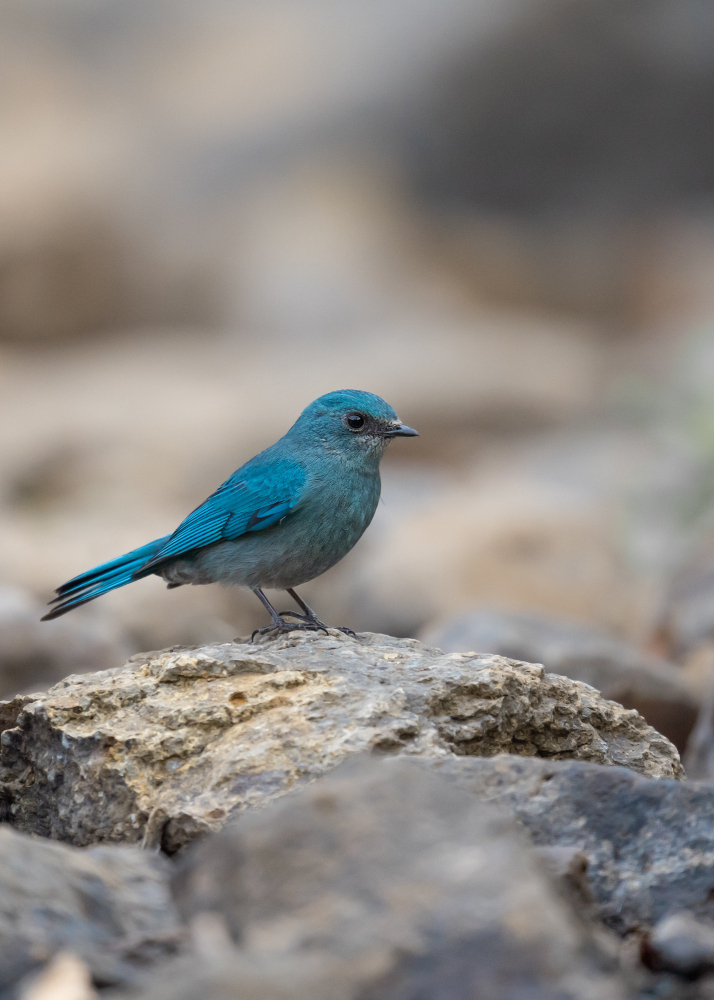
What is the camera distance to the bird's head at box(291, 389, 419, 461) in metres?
5.59

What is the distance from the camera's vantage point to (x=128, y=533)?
11430 millimetres

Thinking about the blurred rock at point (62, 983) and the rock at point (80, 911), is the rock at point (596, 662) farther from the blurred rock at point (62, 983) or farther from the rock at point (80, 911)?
the blurred rock at point (62, 983)

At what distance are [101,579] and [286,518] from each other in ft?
3.43

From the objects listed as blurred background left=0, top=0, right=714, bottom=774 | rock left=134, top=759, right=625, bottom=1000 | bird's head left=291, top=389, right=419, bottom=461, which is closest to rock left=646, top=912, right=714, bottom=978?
rock left=134, top=759, right=625, bottom=1000

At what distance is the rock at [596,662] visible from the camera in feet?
20.9

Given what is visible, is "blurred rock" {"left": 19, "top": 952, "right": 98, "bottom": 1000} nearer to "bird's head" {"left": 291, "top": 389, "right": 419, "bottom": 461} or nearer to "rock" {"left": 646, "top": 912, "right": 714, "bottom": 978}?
"rock" {"left": 646, "top": 912, "right": 714, "bottom": 978}

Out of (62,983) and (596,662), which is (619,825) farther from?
(596,662)

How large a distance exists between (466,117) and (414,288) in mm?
3547

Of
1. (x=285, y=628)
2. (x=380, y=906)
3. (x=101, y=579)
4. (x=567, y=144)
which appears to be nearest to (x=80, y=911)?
(x=380, y=906)

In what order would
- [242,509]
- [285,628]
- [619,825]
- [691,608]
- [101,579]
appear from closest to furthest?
1. [619,825]
2. [285,628]
3. [242,509]
4. [101,579]
5. [691,608]

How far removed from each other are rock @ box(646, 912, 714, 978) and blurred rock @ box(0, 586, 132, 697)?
4.42 m

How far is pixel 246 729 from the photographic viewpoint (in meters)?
3.71

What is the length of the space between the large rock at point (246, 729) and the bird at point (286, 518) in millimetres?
1021

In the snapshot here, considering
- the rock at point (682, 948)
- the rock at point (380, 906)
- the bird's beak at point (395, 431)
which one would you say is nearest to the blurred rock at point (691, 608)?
the bird's beak at point (395, 431)
